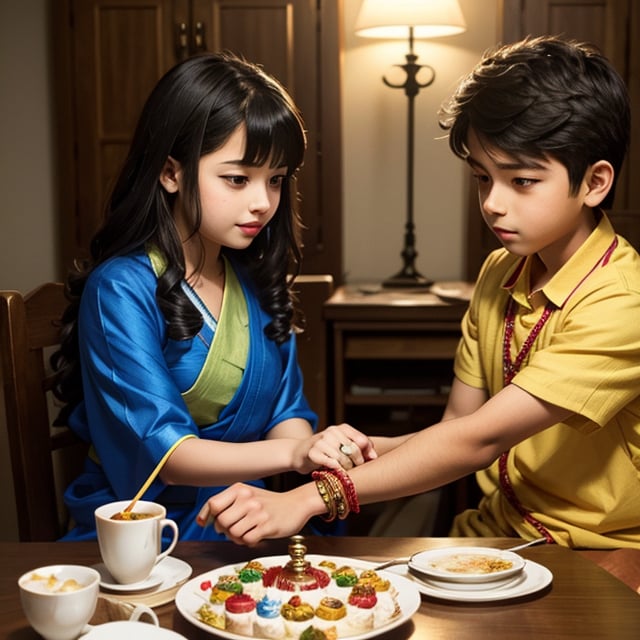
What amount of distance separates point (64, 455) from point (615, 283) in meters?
0.93

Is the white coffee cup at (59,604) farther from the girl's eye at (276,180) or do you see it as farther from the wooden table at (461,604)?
the girl's eye at (276,180)

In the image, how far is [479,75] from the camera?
4.76 feet

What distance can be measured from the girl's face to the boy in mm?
293

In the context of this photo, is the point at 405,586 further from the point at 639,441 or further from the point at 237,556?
the point at 639,441

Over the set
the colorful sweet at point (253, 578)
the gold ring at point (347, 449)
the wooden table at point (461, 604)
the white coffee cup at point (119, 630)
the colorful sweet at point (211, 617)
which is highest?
the white coffee cup at point (119, 630)

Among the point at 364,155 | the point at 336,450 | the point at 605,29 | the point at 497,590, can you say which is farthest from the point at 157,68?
the point at 497,590

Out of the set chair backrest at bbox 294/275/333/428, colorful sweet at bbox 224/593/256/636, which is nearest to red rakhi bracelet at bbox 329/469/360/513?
colorful sweet at bbox 224/593/256/636

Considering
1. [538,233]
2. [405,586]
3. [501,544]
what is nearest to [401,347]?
[538,233]

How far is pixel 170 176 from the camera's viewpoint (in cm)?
153

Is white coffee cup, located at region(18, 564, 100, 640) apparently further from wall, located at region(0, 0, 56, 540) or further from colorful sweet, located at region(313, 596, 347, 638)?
wall, located at region(0, 0, 56, 540)

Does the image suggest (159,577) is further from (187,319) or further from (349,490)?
(187,319)

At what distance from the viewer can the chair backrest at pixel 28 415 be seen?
147cm

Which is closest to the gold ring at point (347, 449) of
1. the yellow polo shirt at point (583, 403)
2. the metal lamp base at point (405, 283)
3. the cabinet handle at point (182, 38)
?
the yellow polo shirt at point (583, 403)

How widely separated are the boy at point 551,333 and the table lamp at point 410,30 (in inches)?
61.4
